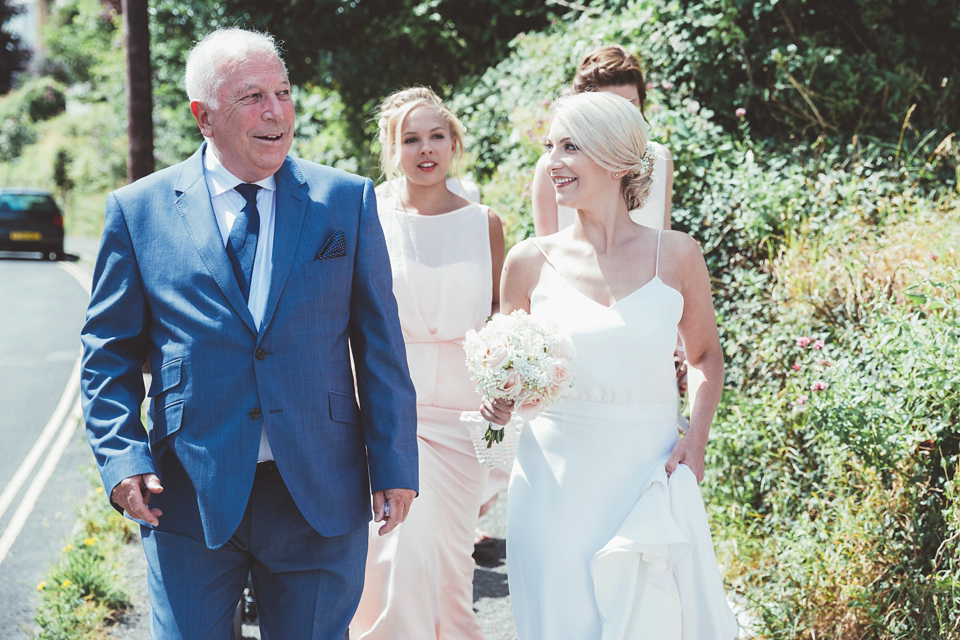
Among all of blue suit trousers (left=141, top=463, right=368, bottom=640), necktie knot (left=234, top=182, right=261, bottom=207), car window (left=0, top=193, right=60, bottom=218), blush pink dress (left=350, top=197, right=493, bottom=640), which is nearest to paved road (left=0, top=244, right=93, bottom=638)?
blush pink dress (left=350, top=197, right=493, bottom=640)

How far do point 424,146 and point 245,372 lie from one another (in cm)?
193

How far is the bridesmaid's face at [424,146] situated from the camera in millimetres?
4367

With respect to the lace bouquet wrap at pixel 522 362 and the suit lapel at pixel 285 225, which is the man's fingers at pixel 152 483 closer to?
the suit lapel at pixel 285 225

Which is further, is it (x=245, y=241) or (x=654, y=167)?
(x=654, y=167)

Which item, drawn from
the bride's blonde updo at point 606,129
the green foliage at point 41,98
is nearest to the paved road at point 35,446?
the bride's blonde updo at point 606,129

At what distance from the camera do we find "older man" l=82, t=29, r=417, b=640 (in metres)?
2.70

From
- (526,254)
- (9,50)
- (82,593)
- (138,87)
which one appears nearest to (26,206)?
(138,87)

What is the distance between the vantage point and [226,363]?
2.71 meters

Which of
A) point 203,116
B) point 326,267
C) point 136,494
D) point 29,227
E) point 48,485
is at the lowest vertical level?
point 48,485

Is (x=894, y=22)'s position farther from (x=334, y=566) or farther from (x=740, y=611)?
(x=334, y=566)

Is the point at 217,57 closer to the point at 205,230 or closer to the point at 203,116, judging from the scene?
the point at 203,116

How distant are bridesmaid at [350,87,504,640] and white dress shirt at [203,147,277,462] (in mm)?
1479

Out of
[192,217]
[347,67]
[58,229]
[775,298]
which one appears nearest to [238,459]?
[192,217]

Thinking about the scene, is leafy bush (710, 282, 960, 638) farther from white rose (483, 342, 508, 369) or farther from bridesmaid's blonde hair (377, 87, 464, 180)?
bridesmaid's blonde hair (377, 87, 464, 180)
